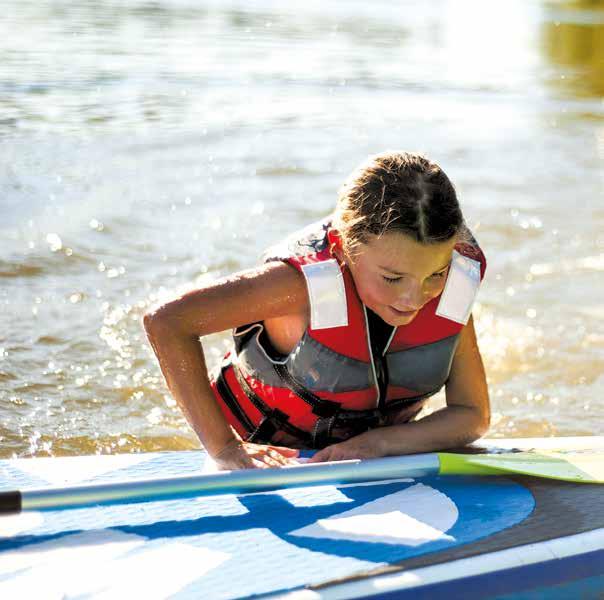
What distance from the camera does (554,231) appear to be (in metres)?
5.72

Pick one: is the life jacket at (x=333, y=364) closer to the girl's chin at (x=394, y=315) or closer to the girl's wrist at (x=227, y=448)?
the girl's chin at (x=394, y=315)

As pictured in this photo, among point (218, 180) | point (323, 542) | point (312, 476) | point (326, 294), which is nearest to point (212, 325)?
point (326, 294)

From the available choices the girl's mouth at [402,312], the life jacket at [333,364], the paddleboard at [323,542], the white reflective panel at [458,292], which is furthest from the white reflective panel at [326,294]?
the paddleboard at [323,542]

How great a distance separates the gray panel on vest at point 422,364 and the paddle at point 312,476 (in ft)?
0.69

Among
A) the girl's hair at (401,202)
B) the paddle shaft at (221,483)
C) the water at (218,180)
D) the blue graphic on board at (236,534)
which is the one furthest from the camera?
the water at (218,180)

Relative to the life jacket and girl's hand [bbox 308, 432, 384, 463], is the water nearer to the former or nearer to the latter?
the life jacket

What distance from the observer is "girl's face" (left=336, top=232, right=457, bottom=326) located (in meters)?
2.13

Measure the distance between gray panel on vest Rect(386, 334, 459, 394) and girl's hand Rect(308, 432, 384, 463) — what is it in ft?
0.55

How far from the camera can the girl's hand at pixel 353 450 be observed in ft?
7.73

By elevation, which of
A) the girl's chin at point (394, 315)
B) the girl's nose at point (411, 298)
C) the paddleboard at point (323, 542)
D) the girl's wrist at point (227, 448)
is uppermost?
the girl's nose at point (411, 298)

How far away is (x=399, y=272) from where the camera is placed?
7.07ft

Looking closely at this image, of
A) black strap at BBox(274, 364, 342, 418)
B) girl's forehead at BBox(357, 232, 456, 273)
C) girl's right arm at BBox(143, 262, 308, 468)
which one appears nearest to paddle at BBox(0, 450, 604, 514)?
girl's right arm at BBox(143, 262, 308, 468)

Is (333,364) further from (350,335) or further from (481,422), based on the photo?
(481,422)

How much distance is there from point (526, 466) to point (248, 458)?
636mm
